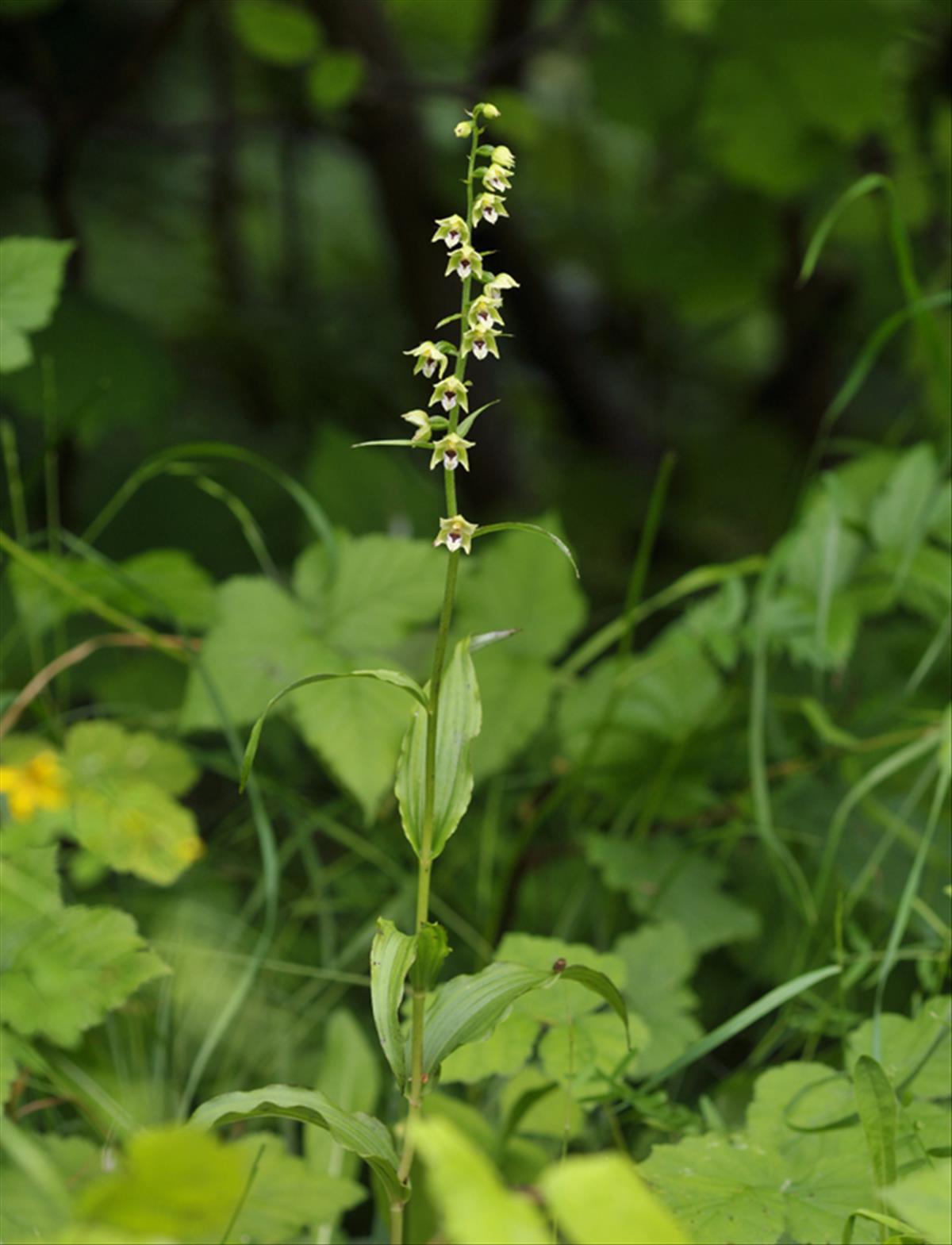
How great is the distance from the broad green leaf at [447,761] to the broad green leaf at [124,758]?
52 centimetres

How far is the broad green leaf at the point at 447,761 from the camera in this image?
789 mm

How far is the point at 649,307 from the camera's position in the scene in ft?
9.62

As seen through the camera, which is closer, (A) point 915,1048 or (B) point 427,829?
(B) point 427,829

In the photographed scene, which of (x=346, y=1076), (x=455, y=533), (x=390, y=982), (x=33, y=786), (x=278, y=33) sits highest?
(x=278, y=33)

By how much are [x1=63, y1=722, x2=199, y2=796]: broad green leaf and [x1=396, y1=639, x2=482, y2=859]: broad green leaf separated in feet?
1.72

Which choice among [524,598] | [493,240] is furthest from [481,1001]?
[493,240]

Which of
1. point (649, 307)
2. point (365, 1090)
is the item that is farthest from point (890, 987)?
point (649, 307)

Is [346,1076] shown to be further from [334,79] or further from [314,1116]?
[334,79]

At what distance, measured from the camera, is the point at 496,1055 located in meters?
0.97

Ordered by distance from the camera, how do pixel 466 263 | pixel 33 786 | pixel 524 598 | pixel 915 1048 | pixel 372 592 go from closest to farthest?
1. pixel 466 263
2. pixel 915 1048
3. pixel 33 786
4. pixel 372 592
5. pixel 524 598

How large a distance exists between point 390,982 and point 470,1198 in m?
0.32

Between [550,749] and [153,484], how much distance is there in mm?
891

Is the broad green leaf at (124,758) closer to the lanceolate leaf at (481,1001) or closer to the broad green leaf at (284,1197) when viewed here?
the broad green leaf at (284,1197)

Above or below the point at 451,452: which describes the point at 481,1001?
below
